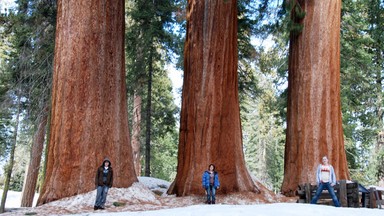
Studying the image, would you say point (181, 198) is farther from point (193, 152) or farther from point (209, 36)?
point (209, 36)

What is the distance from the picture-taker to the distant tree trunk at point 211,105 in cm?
1030

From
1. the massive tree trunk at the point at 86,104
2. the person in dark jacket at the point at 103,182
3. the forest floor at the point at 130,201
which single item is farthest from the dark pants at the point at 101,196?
the massive tree trunk at the point at 86,104

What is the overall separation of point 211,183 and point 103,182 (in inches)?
106

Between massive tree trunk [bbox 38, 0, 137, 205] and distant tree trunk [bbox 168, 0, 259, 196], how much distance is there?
1.75m

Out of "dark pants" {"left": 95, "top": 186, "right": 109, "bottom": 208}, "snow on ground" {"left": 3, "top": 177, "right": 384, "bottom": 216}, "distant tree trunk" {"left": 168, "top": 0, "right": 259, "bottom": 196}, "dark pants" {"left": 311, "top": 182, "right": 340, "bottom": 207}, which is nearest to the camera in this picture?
"snow on ground" {"left": 3, "top": 177, "right": 384, "bottom": 216}

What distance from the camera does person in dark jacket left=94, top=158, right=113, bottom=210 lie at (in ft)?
25.7

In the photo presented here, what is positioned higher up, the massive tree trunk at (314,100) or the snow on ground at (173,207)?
the massive tree trunk at (314,100)

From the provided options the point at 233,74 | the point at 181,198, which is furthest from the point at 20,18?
the point at 181,198

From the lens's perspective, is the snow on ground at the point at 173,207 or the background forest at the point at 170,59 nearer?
the snow on ground at the point at 173,207

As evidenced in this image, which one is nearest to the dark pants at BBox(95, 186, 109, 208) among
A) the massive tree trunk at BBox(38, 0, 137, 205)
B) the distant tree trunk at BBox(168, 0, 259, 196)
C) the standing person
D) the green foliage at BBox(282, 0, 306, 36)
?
the massive tree trunk at BBox(38, 0, 137, 205)

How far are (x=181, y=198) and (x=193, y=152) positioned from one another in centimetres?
126

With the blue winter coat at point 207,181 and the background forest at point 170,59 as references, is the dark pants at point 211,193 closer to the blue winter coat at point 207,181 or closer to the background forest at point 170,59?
the blue winter coat at point 207,181

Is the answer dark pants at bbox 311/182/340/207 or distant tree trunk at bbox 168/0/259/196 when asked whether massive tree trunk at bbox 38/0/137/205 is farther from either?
dark pants at bbox 311/182/340/207

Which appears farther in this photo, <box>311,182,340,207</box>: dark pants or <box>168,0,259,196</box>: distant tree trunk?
<box>168,0,259,196</box>: distant tree trunk
